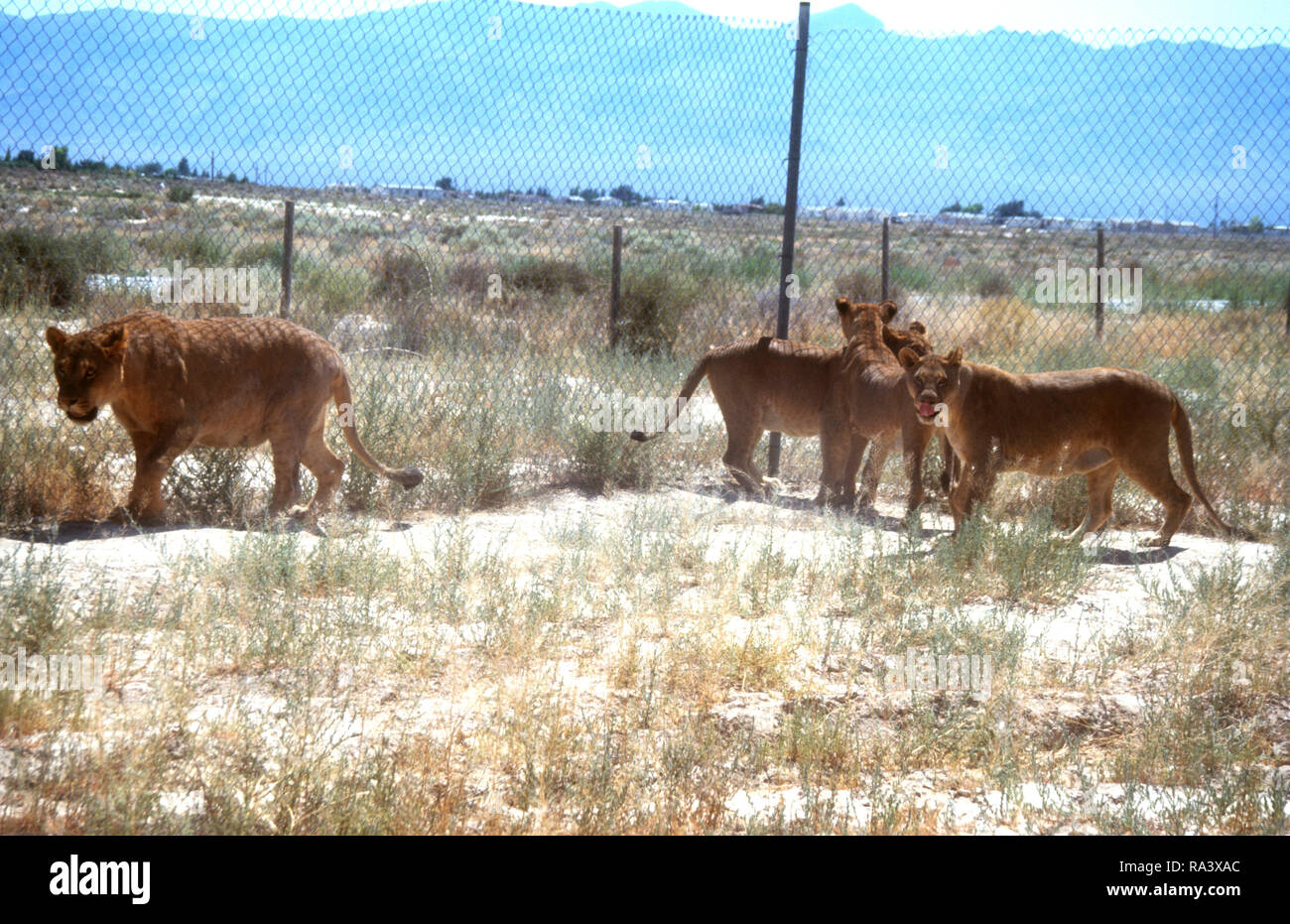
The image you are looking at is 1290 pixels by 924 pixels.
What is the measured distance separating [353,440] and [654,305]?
347 inches

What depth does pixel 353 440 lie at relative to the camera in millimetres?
7539

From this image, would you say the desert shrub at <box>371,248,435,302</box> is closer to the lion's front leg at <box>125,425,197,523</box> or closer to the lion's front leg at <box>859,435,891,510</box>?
the lion's front leg at <box>859,435,891,510</box>

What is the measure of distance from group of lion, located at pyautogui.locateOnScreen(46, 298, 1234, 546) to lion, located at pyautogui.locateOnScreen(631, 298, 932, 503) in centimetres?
15

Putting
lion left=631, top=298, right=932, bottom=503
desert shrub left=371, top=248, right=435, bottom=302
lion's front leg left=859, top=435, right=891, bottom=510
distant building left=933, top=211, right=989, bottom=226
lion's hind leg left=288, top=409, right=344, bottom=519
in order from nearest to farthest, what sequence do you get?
lion's hind leg left=288, top=409, right=344, bottom=519
lion's front leg left=859, top=435, right=891, bottom=510
lion left=631, top=298, right=932, bottom=503
distant building left=933, top=211, right=989, bottom=226
desert shrub left=371, top=248, right=435, bottom=302

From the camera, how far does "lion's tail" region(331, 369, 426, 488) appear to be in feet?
24.7

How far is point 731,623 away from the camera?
578cm

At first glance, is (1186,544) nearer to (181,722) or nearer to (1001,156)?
(1001,156)

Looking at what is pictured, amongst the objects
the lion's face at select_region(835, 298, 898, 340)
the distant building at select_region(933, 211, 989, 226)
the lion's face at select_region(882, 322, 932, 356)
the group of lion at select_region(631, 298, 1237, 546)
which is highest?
the distant building at select_region(933, 211, 989, 226)

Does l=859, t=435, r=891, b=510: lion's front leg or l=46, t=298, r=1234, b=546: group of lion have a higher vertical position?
l=46, t=298, r=1234, b=546: group of lion

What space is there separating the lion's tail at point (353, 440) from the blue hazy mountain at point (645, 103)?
158 cm

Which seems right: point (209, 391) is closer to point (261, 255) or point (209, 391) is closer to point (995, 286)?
point (261, 255)

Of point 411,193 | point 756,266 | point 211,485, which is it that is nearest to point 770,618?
point 211,485

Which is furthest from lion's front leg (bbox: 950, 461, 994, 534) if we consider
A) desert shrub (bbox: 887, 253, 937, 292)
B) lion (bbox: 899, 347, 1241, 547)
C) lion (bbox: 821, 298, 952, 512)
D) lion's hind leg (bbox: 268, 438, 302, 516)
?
desert shrub (bbox: 887, 253, 937, 292)

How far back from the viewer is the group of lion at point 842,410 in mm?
6660
